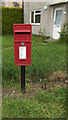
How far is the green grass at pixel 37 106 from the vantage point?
2.15 metres

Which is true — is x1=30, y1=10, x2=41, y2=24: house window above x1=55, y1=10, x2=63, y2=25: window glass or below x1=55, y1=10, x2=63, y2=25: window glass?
above

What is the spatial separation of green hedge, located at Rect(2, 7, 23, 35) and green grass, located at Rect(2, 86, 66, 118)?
10.6 meters

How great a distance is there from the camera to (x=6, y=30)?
1230 centimetres

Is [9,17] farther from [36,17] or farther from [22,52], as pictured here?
[22,52]

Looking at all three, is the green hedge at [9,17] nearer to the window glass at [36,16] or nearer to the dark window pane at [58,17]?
the window glass at [36,16]

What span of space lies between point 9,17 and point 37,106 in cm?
1131

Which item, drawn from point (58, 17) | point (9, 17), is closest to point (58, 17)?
point (58, 17)

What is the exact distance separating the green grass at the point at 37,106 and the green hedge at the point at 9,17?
1061 cm

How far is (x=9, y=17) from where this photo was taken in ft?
39.9

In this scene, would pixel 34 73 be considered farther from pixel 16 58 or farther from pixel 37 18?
pixel 37 18

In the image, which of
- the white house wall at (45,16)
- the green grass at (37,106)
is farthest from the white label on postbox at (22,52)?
the white house wall at (45,16)

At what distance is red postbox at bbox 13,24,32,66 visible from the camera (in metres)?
2.29

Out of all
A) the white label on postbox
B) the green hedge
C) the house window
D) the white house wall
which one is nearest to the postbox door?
the white label on postbox

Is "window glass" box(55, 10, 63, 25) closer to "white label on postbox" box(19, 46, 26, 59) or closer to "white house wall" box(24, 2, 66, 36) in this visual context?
"white house wall" box(24, 2, 66, 36)
